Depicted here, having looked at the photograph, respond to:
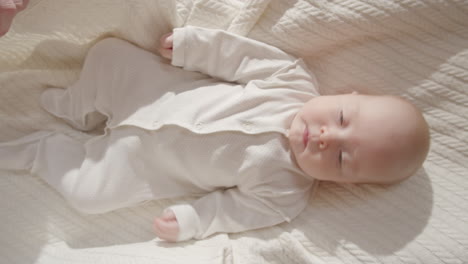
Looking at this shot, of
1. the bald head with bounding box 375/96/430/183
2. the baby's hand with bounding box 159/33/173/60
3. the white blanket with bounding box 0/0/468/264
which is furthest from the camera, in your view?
the baby's hand with bounding box 159/33/173/60

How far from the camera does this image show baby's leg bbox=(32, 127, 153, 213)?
132 cm

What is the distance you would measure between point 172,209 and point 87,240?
353 millimetres

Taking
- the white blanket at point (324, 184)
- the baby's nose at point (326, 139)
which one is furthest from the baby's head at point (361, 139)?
the white blanket at point (324, 184)

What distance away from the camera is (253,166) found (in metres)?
1.23

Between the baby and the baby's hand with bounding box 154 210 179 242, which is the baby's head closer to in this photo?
the baby

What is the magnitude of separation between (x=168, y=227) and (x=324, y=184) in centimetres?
52

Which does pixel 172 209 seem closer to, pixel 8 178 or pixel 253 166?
pixel 253 166

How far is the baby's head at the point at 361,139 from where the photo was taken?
1102 mm

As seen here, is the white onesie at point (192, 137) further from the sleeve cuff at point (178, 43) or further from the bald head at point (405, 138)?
the bald head at point (405, 138)

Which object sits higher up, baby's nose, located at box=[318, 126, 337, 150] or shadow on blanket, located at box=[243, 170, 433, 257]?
baby's nose, located at box=[318, 126, 337, 150]

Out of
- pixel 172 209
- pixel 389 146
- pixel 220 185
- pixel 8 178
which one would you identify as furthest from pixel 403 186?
pixel 8 178

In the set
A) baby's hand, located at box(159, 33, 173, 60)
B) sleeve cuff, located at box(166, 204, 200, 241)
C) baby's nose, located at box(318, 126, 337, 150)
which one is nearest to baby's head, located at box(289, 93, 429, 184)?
baby's nose, located at box(318, 126, 337, 150)

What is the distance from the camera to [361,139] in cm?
112

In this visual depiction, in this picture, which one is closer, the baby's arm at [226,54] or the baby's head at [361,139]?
the baby's head at [361,139]
